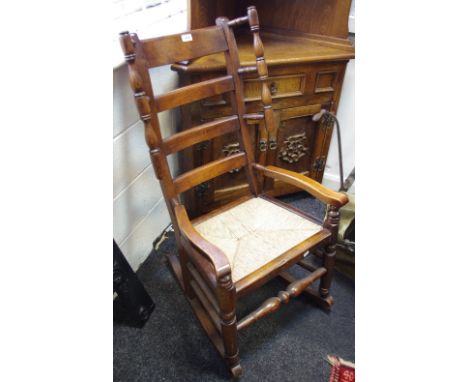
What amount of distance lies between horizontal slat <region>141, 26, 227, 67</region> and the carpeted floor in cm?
103

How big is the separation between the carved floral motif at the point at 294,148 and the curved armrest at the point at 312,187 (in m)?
0.48

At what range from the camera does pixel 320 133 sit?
5.91 ft

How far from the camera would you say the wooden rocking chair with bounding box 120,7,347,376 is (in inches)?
37.8

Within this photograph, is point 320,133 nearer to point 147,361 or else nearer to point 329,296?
point 329,296

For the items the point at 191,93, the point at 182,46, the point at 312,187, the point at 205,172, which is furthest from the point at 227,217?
the point at 182,46

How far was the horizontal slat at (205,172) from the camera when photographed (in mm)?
1153

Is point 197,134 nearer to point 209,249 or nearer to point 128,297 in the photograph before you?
point 209,249

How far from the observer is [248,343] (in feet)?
4.20

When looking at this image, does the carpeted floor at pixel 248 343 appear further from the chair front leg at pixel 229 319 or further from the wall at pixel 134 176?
the wall at pixel 134 176

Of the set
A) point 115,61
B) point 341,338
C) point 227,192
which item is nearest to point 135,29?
point 115,61

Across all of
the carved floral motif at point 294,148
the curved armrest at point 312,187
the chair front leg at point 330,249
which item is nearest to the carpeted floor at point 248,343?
the chair front leg at point 330,249

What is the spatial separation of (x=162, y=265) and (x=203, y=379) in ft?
2.01

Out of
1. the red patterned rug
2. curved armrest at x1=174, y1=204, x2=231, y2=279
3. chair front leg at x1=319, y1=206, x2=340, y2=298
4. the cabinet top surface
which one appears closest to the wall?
the cabinet top surface

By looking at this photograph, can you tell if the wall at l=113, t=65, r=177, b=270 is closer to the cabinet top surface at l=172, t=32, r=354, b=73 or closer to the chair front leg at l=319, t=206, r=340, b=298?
the cabinet top surface at l=172, t=32, r=354, b=73
